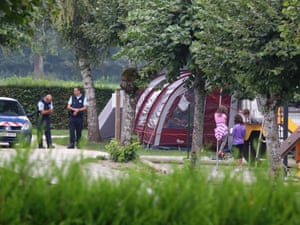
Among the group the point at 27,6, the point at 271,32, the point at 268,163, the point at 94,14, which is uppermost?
the point at 94,14

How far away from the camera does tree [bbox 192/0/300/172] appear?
12.3 m

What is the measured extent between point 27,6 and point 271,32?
7.44 m

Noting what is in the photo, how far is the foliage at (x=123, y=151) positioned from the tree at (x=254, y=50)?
2744mm

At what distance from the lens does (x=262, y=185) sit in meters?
3.82

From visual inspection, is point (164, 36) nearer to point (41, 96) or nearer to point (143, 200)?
point (143, 200)

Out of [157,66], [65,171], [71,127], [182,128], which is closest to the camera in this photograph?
[65,171]

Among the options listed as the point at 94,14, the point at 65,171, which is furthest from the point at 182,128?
the point at 65,171

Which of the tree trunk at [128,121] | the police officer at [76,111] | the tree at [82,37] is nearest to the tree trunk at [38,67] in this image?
the tree at [82,37]

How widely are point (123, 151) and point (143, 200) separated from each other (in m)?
11.9

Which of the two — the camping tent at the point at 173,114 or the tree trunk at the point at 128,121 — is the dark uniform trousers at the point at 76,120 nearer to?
the tree trunk at the point at 128,121

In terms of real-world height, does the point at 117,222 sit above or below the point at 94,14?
below

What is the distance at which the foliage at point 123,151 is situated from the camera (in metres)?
15.6

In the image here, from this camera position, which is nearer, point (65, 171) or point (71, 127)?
point (65, 171)

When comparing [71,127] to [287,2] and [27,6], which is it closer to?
[287,2]
